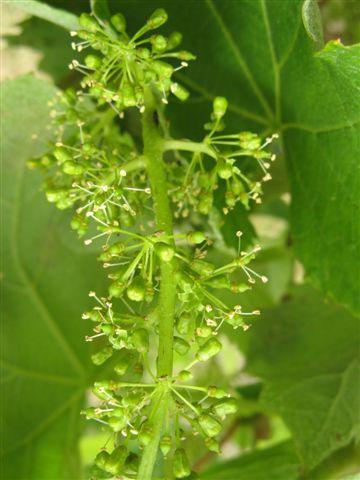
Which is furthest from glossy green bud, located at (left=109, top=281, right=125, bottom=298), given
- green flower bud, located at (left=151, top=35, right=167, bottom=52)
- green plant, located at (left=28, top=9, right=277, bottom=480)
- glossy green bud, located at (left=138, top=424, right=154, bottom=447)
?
green flower bud, located at (left=151, top=35, right=167, bottom=52)

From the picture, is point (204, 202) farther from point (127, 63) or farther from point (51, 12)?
point (51, 12)

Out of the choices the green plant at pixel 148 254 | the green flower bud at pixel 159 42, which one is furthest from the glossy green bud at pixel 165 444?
the green flower bud at pixel 159 42

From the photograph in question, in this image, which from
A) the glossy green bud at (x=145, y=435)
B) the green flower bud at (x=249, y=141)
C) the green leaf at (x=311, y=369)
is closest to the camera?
the glossy green bud at (x=145, y=435)

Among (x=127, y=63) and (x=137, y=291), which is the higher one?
(x=127, y=63)

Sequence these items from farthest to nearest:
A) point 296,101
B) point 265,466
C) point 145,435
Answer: point 265,466 → point 296,101 → point 145,435

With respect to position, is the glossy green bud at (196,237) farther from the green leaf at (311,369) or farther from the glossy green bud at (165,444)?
the green leaf at (311,369)

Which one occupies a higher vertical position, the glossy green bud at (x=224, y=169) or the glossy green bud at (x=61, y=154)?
the glossy green bud at (x=61, y=154)

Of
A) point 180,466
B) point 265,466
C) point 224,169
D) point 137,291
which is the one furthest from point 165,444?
point 265,466
